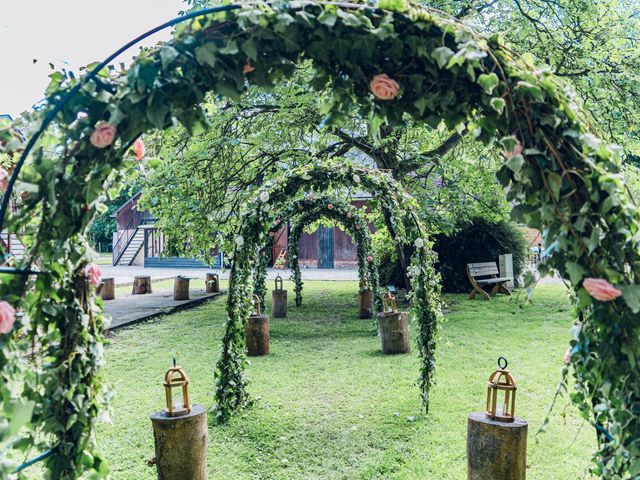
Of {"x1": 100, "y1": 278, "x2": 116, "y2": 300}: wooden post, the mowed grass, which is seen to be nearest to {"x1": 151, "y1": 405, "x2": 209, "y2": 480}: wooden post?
the mowed grass

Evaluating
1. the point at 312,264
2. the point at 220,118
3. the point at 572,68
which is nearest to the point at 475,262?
the point at 572,68

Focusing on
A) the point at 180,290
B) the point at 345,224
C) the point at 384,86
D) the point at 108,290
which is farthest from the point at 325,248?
the point at 384,86

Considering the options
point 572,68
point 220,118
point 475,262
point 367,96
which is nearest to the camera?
point 367,96

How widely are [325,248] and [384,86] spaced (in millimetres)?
21073

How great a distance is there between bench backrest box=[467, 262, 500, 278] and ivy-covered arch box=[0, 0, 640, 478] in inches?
416

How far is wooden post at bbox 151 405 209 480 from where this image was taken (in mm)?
3059

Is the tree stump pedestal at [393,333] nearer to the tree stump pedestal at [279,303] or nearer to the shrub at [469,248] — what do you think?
the tree stump pedestal at [279,303]

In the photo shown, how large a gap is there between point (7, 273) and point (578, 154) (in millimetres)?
1995

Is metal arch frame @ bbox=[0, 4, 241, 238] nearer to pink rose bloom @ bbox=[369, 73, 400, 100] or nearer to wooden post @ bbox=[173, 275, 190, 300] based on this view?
pink rose bloom @ bbox=[369, 73, 400, 100]

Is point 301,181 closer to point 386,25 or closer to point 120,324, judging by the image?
point 386,25

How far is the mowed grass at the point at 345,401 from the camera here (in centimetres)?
352

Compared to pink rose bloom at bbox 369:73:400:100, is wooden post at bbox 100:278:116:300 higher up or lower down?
lower down

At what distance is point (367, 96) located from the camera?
6.37 ft

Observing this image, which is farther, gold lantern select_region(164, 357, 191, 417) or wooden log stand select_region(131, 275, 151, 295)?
wooden log stand select_region(131, 275, 151, 295)
